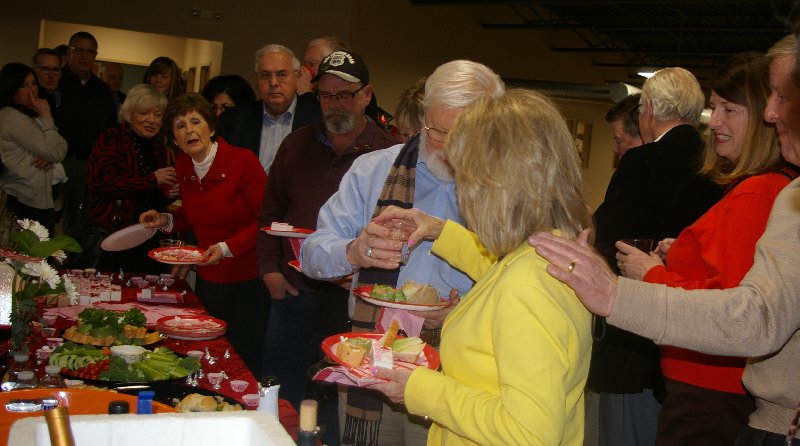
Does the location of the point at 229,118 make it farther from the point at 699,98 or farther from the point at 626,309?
the point at 626,309

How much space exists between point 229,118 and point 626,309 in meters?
3.68

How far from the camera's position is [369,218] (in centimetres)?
246

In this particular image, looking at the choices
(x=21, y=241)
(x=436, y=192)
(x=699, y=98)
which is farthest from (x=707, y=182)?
(x=21, y=241)

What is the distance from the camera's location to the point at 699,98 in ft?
10.5

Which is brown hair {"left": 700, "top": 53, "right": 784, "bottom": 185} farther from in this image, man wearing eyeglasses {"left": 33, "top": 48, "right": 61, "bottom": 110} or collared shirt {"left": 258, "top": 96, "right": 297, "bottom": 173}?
man wearing eyeglasses {"left": 33, "top": 48, "right": 61, "bottom": 110}

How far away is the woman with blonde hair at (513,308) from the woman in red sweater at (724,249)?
0.77 m

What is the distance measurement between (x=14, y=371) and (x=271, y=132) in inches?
113

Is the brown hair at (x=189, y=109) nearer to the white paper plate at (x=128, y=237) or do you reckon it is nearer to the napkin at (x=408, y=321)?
the white paper plate at (x=128, y=237)

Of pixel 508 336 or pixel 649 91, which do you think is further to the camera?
pixel 649 91

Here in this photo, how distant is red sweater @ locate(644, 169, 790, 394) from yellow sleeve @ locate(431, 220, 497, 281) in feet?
1.86

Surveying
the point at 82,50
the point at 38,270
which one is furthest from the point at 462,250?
the point at 82,50

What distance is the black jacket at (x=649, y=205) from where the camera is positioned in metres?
3.06

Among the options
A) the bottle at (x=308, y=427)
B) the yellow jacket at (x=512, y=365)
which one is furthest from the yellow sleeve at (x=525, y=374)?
the bottle at (x=308, y=427)

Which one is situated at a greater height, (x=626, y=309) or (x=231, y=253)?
(x=626, y=309)
